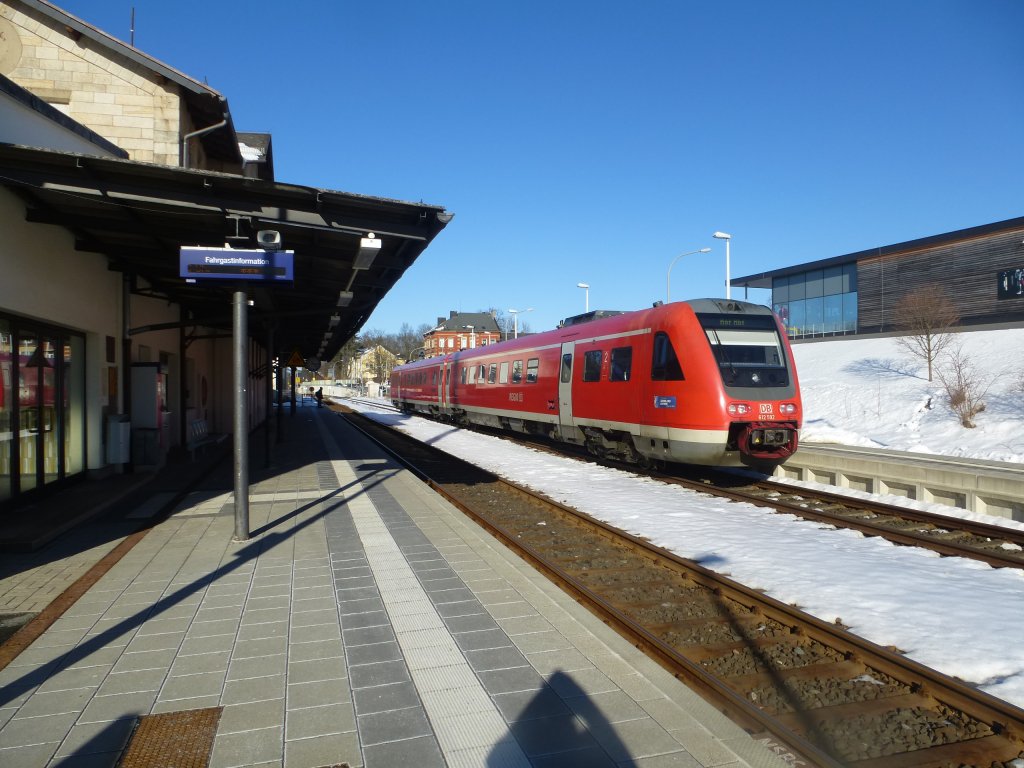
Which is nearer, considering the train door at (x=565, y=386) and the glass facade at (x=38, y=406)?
the glass facade at (x=38, y=406)

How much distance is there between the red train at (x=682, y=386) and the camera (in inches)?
417


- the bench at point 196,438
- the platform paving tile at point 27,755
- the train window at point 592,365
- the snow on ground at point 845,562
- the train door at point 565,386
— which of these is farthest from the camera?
the train door at point 565,386

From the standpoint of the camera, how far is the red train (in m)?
10.6

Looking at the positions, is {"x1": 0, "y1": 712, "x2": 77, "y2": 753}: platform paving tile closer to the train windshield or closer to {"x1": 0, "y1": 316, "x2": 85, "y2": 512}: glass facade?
{"x1": 0, "y1": 316, "x2": 85, "y2": 512}: glass facade

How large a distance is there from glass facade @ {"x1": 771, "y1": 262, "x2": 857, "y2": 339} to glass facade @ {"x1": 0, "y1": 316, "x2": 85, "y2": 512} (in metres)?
39.8

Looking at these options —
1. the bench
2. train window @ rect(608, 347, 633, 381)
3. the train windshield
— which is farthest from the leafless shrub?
the bench

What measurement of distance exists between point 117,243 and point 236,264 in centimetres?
388

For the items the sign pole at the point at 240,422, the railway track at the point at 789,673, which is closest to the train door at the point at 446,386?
the sign pole at the point at 240,422

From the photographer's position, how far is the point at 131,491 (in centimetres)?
1004

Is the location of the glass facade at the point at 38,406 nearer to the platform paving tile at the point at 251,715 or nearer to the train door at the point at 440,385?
the platform paving tile at the point at 251,715

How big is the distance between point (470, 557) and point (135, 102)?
46.0 ft

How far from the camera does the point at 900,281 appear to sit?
3956 cm

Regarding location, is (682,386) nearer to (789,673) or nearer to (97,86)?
(789,673)

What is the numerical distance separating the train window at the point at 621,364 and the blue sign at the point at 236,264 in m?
7.06
